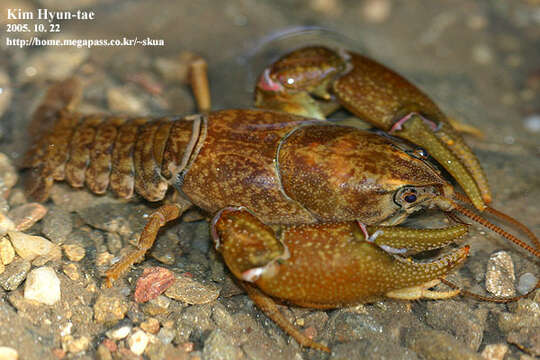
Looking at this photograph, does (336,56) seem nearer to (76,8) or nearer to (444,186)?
(444,186)

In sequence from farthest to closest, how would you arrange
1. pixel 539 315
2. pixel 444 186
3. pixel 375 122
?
pixel 375 122
pixel 444 186
pixel 539 315

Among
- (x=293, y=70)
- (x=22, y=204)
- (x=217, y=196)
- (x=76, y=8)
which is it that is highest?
(x=293, y=70)

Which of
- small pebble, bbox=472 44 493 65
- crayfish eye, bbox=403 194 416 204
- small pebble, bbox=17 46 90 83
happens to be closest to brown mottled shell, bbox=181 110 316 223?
crayfish eye, bbox=403 194 416 204

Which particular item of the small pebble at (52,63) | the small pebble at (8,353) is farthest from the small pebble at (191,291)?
the small pebble at (52,63)

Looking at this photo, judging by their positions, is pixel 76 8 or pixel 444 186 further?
pixel 76 8

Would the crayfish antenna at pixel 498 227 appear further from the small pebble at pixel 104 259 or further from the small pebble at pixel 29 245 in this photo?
the small pebble at pixel 29 245

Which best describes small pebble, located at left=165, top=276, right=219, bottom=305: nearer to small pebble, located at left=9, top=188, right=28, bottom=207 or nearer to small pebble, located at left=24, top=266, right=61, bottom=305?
small pebble, located at left=24, top=266, right=61, bottom=305

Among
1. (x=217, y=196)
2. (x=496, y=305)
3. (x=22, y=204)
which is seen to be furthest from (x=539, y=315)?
(x=22, y=204)

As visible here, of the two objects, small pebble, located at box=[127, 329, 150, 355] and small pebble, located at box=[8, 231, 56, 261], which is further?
small pebble, located at box=[8, 231, 56, 261]
